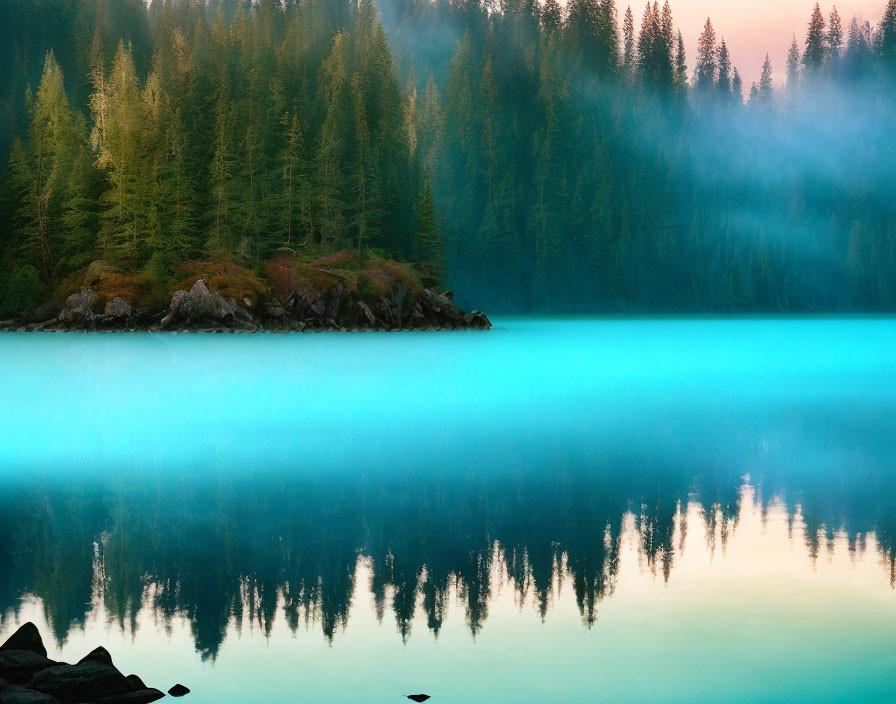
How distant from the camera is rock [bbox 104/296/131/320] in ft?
208

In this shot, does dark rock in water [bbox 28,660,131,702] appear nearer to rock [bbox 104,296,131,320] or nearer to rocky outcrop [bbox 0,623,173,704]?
rocky outcrop [bbox 0,623,173,704]

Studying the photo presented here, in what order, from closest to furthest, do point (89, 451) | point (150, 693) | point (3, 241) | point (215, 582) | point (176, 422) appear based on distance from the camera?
1. point (150, 693)
2. point (215, 582)
3. point (89, 451)
4. point (176, 422)
5. point (3, 241)

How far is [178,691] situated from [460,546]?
13.9 feet

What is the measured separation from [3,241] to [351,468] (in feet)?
214

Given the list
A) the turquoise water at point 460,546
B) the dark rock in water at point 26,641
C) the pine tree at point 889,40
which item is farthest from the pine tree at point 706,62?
the dark rock in water at point 26,641

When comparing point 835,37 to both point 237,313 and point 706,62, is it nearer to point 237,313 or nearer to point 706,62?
point 706,62

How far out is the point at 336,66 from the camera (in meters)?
86.4

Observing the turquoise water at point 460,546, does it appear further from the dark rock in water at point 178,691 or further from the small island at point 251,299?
the small island at point 251,299

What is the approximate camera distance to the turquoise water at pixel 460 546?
7.24 meters

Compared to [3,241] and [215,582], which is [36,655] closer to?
[215,582]

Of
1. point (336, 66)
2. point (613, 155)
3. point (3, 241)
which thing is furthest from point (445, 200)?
point (3, 241)

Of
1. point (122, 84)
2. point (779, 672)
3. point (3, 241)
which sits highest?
point (122, 84)

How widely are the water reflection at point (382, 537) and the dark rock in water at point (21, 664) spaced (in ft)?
3.46

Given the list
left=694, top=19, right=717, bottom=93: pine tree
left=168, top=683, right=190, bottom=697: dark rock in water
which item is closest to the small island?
left=168, top=683, right=190, bottom=697: dark rock in water
